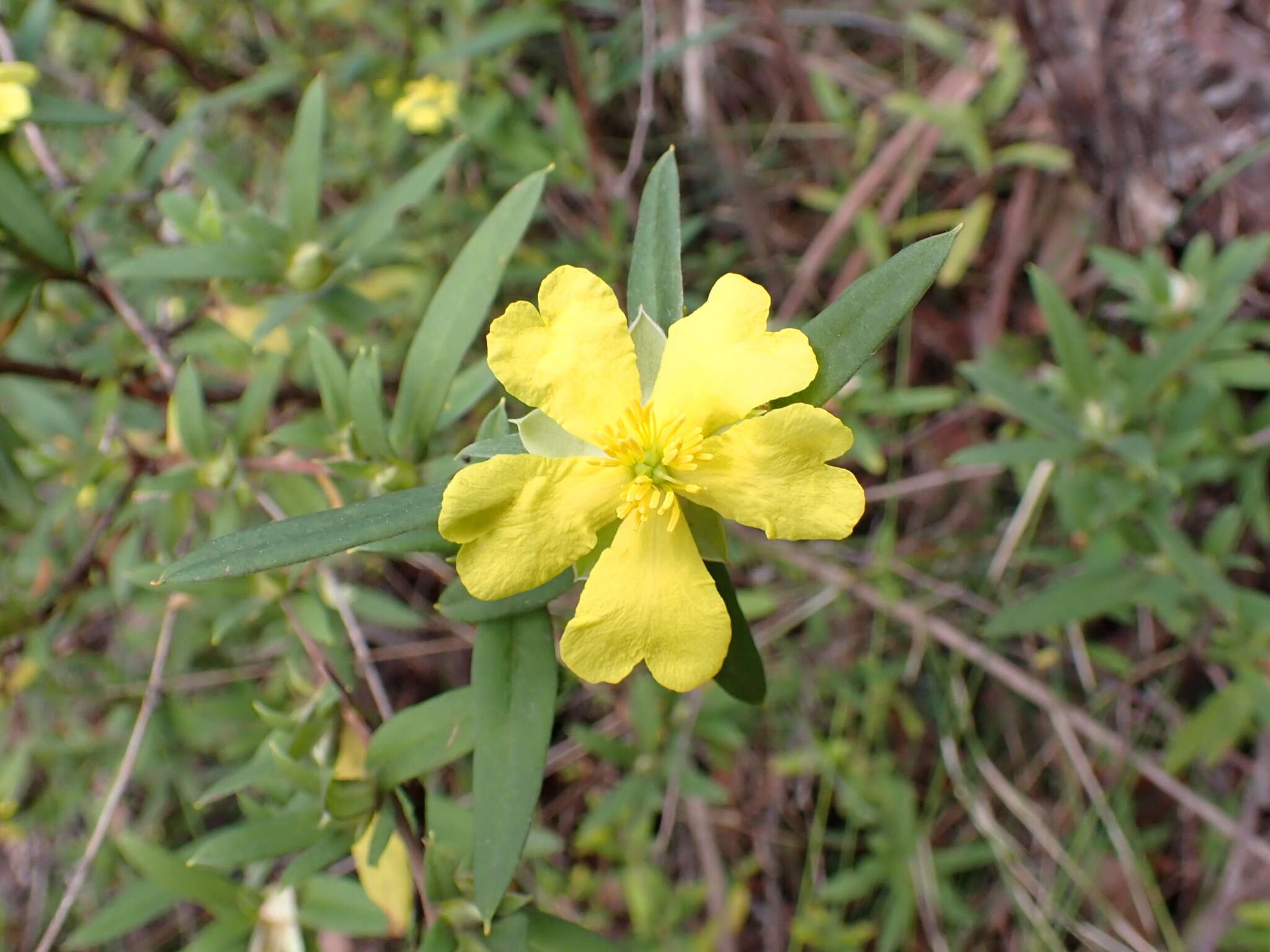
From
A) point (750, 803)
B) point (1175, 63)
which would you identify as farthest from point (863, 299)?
point (750, 803)

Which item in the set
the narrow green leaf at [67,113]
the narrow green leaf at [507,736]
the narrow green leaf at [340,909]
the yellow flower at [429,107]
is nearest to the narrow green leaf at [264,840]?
the narrow green leaf at [340,909]

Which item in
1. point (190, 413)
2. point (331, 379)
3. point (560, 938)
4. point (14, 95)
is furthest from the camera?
point (190, 413)

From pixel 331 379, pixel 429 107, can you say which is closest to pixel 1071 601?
pixel 331 379

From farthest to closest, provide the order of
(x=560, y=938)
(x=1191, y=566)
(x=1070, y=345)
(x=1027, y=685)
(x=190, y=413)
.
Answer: (x=1027, y=685) < (x=1070, y=345) < (x=1191, y=566) < (x=190, y=413) < (x=560, y=938)

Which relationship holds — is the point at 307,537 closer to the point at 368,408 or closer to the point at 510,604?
the point at 510,604

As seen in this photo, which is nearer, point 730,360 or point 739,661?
point 730,360

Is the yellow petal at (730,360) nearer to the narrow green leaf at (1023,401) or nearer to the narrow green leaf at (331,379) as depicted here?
the narrow green leaf at (331,379)
